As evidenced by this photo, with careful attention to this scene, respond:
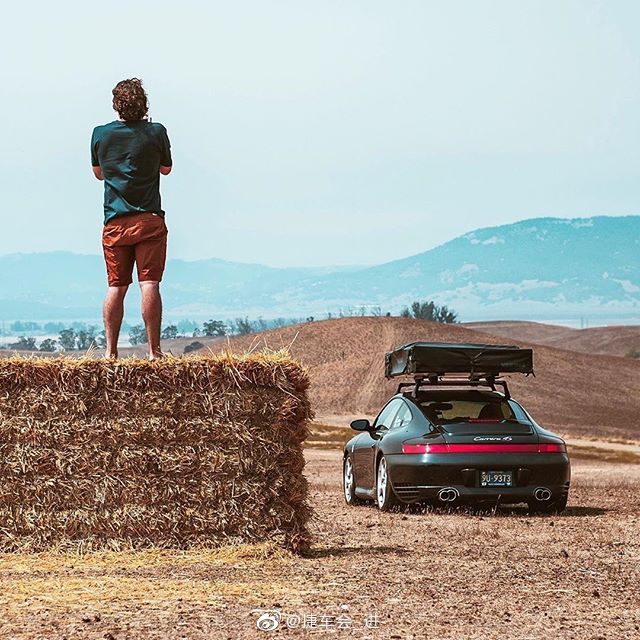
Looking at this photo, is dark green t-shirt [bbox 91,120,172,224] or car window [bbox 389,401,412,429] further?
car window [bbox 389,401,412,429]

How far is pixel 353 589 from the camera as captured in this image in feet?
32.5

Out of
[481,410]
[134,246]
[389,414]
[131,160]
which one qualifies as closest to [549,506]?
[481,410]

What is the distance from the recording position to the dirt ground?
8.52 meters

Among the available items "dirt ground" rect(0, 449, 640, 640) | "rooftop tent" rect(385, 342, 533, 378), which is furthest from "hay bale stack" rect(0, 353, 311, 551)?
"rooftop tent" rect(385, 342, 533, 378)

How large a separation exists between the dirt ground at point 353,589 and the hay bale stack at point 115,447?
259 millimetres

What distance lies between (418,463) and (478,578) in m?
5.29

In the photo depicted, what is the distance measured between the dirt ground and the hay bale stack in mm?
259

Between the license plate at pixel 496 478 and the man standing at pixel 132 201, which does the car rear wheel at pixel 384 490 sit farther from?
the man standing at pixel 132 201

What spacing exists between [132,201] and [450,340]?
310 ft

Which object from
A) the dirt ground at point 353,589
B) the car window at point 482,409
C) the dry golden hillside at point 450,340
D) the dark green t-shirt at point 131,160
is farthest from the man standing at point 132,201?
the dry golden hillside at point 450,340

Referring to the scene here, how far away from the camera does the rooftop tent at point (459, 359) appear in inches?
668

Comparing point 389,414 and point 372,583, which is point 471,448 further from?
point 372,583

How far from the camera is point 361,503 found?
18188 millimetres

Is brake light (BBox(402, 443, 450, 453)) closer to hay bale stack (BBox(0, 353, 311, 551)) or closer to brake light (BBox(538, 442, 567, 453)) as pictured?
brake light (BBox(538, 442, 567, 453))
